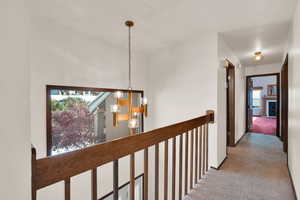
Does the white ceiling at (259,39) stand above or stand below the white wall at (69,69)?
above

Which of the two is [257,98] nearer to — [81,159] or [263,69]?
[263,69]

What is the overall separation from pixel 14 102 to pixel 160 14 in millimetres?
2141

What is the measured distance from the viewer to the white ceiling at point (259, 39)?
2.46 meters

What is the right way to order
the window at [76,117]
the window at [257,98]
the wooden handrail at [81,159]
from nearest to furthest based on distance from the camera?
the wooden handrail at [81,159] → the window at [76,117] → the window at [257,98]

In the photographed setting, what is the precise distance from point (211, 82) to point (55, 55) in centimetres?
266

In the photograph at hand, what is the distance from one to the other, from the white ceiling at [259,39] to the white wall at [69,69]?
211cm

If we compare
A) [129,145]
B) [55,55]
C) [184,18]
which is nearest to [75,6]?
[55,55]

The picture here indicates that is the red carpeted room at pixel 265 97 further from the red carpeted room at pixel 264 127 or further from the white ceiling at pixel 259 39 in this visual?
the white ceiling at pixel 259 39

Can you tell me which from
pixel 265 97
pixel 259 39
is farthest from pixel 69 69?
pixel 265 97

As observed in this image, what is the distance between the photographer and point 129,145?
1031mm

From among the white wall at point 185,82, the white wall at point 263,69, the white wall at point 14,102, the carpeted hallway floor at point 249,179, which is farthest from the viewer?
the white wall at point 263,69

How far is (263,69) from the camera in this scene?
4875mm

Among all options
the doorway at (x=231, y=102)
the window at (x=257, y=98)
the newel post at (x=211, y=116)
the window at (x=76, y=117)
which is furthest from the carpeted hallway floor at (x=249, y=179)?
the window at (x=257, y=98)

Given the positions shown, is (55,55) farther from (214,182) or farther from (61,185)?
(214,182)
